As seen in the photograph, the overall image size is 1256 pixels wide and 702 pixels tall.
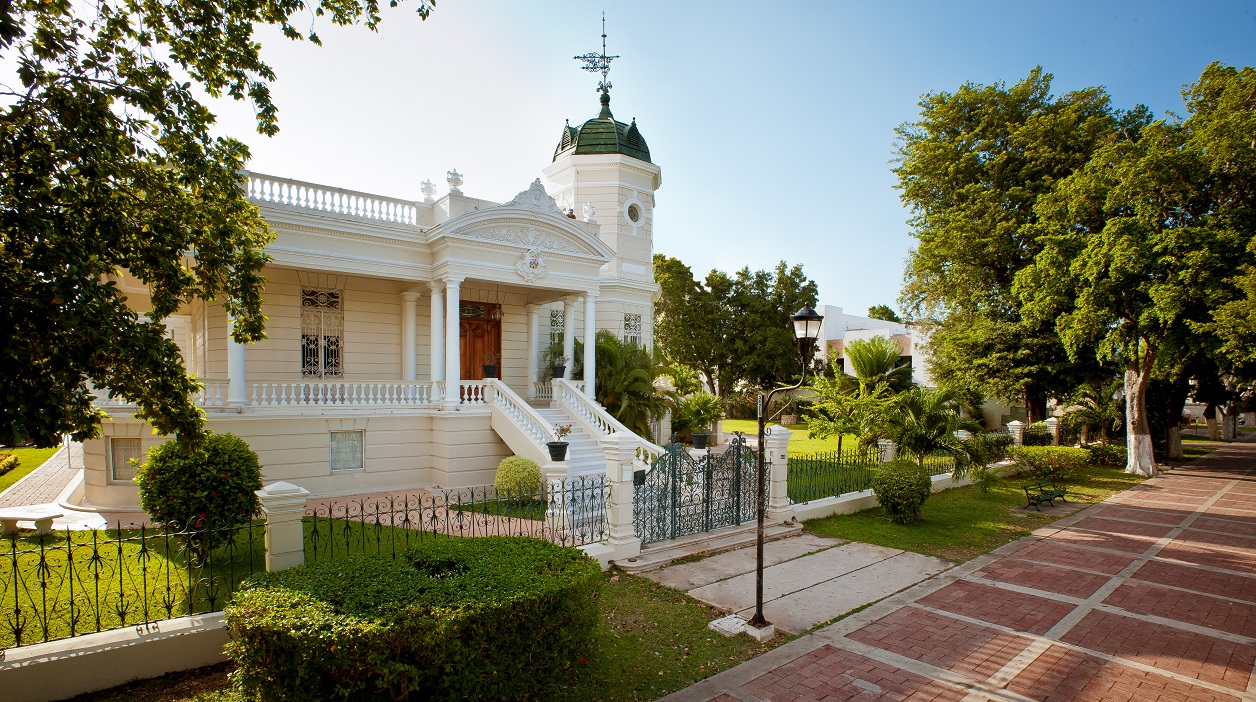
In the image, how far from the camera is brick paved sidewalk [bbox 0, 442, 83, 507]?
13.8 m

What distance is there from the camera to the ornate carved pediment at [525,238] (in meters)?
15.1

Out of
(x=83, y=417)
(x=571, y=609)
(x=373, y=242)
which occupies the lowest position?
(x=571, y=609)

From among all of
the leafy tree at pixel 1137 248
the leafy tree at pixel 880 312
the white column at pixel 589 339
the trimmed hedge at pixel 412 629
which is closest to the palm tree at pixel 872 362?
the leafy tree at pixel 1137 248

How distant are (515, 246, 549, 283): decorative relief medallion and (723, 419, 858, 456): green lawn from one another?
9239 millimetres

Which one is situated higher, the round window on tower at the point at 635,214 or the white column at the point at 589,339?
the round window on tower at the point at 635,214

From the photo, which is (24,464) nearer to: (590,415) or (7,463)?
(7,463)

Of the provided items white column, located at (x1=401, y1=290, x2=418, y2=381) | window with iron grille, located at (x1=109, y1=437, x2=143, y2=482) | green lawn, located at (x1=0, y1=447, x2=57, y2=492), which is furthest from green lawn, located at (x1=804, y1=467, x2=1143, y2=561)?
green lawn, located at (x1=0, y1=447, x2=57, y2=492)

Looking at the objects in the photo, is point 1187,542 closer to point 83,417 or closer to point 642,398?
point 642,398

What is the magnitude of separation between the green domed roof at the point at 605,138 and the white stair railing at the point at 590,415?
9.63 metres

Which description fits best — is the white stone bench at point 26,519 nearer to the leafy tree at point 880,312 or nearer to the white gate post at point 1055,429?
the white gate post at point 1055,429

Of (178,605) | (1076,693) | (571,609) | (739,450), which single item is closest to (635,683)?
(571,609)

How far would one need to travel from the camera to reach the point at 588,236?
16906mm

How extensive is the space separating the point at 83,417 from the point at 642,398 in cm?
1317

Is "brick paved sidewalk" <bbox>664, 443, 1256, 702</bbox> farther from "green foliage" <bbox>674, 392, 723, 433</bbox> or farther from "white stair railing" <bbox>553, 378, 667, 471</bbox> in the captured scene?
"green foliage" <bbox>674, 392, 723, 433</bbox>
